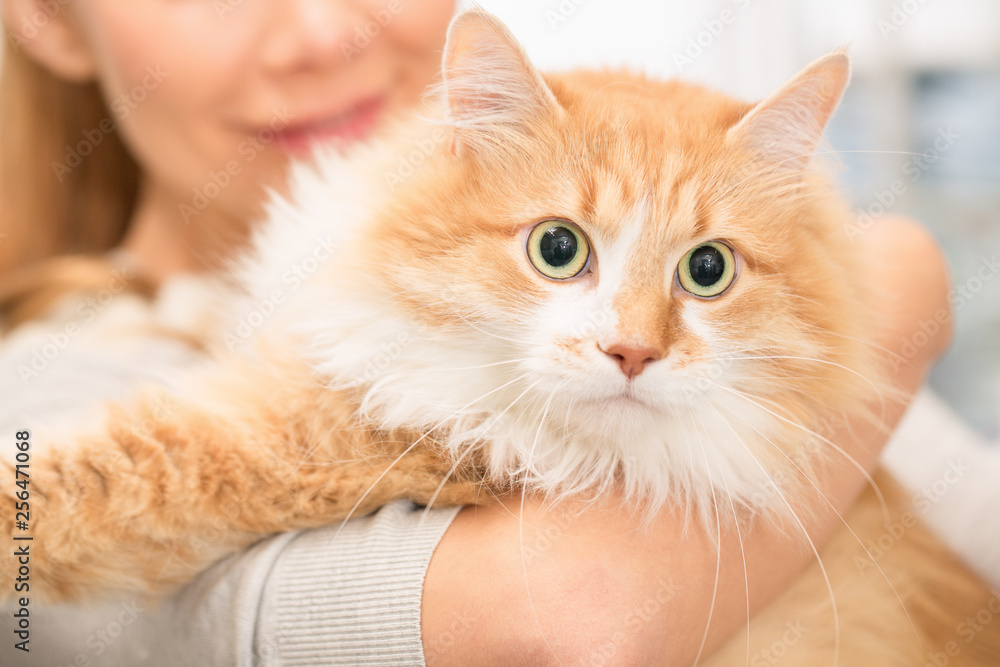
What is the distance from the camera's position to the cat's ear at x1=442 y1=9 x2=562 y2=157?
3.33 feet

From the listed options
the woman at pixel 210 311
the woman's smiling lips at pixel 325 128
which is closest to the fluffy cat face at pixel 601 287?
the woman at pixel 210 311

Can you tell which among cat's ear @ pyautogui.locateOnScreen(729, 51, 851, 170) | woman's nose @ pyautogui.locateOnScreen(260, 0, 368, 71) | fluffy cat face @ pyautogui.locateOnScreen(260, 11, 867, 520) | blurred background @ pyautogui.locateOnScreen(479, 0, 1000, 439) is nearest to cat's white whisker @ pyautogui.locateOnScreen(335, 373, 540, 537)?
fluffy cat face @ pyautogui.locateOnScreen(260, 11, 867, 520)

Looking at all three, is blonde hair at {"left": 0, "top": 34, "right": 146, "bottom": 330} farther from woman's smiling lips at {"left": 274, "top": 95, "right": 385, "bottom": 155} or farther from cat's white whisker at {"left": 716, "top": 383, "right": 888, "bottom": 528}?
cat's white whisker at {"left": 716, "top": 383, "right": 888, "bottom": 528}

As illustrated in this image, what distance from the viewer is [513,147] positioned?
1.08 m

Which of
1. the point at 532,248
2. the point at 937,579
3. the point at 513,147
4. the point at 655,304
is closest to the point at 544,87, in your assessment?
the point at 513,147

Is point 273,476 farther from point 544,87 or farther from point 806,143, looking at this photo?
point 806,143

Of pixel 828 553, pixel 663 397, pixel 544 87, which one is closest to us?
pixel 663 397

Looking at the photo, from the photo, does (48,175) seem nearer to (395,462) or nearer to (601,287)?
(395,462)

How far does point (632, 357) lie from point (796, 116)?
19.4 inches

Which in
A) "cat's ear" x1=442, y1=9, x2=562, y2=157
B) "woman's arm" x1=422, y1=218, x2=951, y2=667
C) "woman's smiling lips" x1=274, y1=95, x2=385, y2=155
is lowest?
"woman's arm" x1=422, y1=218, x2=951, y2=667

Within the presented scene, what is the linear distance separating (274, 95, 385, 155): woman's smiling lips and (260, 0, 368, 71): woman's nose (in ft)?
0.41

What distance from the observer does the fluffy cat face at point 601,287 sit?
0.98 meters

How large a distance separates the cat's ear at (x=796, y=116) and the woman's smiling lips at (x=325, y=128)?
0.93 meters

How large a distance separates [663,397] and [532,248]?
30 cm
